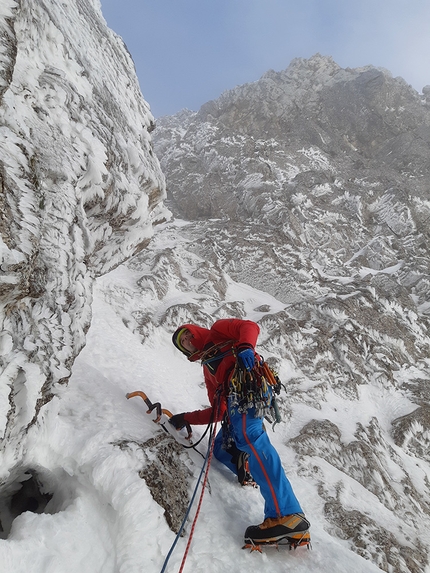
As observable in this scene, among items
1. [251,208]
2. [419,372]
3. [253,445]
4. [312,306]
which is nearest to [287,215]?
[251,208]

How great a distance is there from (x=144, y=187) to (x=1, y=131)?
431cm

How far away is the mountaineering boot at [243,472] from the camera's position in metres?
4.62

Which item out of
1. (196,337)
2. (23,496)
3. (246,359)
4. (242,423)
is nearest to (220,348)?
(196,337)

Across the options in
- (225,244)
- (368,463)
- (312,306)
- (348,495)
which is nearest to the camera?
(348,495)

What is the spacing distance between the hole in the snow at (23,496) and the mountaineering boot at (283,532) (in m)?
2.32

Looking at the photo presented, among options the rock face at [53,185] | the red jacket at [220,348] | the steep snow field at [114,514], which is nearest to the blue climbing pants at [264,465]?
the steep snow field at [114,514]

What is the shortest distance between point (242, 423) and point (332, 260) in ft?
96.4

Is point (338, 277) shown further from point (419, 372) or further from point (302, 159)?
point (302, 159)

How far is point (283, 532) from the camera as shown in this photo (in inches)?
136

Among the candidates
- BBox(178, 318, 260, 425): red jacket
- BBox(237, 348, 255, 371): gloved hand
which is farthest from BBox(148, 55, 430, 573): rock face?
BBox(237, 348, 255, 371): gloved hand

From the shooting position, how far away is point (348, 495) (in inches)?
266

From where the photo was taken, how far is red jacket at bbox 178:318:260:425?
4.52m

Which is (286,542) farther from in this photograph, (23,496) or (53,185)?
(53,185)

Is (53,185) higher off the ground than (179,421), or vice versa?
(53,185)
